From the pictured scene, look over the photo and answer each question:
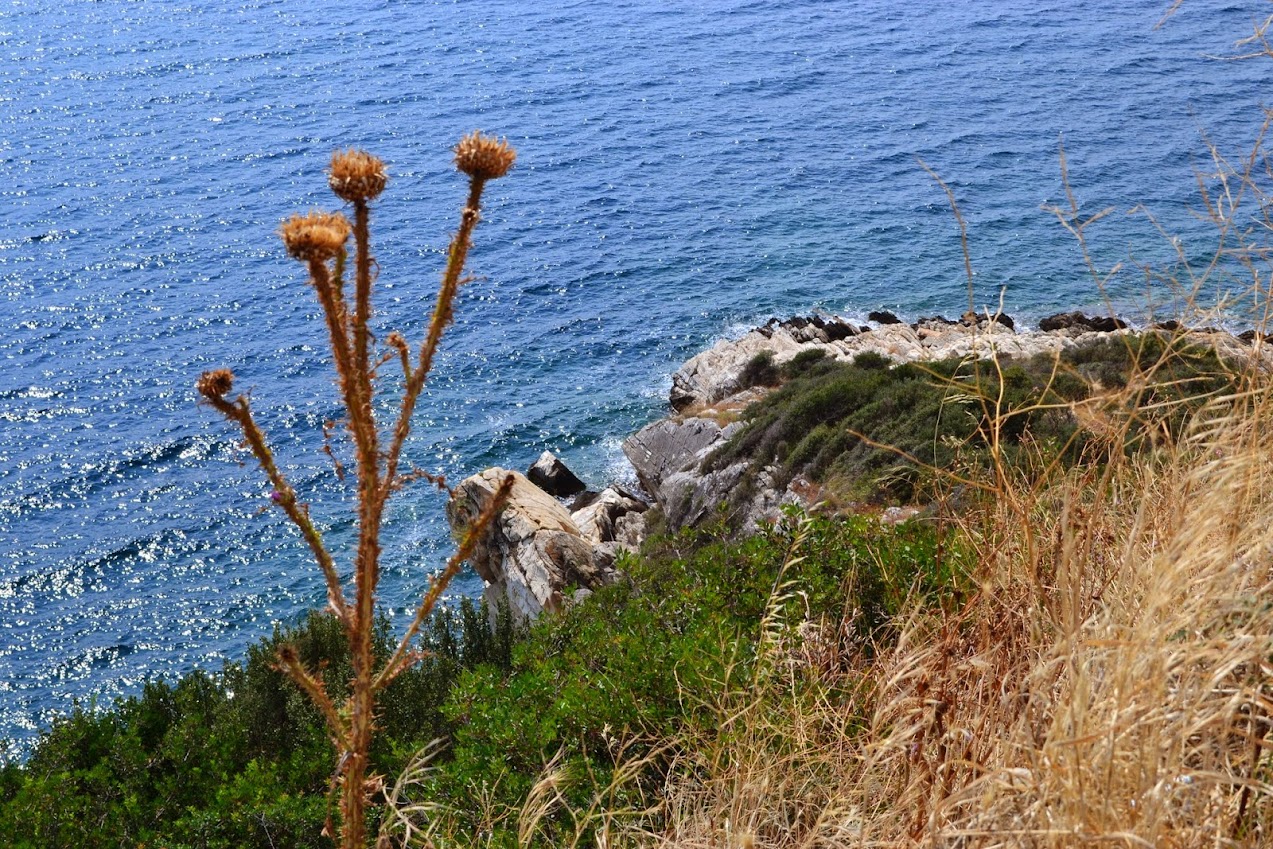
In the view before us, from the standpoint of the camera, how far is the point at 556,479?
26766 mm

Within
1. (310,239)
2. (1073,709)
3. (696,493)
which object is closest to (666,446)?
(696,493)

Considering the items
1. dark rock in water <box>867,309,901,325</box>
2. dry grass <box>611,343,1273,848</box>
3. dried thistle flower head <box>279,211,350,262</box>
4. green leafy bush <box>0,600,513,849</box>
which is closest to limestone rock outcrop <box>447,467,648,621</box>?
green leafy bush <box>0,600,513,849</box>

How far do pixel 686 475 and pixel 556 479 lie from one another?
4.87 meters

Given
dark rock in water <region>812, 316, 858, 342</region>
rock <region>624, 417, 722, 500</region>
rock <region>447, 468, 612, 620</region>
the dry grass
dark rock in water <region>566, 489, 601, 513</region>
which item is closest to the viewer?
the dry grass

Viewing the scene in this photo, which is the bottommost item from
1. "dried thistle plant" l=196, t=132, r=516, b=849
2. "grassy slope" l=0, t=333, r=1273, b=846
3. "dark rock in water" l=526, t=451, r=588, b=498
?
"dark rock in water" l=526, t=451, r=588, b=498

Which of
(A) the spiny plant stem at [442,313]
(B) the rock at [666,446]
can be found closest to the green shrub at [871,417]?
(B) the rock at [666,446]

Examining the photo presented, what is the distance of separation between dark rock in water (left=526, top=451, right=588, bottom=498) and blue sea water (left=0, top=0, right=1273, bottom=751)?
36.8 inches

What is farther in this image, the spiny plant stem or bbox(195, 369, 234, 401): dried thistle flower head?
the spiny plant stem

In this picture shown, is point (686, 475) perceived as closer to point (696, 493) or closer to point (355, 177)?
point (696, 493)

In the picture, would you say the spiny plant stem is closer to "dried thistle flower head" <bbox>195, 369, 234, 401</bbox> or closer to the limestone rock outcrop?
"dried thistle flower head" <bbox>195, 369, 234, 401</bbox>

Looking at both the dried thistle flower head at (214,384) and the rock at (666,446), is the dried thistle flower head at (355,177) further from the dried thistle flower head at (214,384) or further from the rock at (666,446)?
the rock at (666,446)

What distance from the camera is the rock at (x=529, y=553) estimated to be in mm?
18609

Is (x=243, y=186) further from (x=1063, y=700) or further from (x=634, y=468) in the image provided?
(x=1063, y=700)

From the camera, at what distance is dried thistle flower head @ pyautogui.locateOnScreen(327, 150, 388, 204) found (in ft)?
7.59
